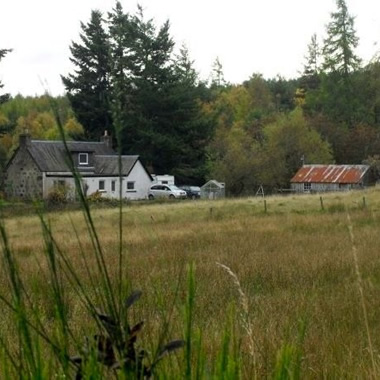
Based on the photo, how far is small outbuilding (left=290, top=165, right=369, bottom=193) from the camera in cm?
5984

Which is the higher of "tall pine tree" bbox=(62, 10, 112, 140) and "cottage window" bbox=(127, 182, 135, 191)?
"tall pine tree" bbox=(62, 10, 112, 140)

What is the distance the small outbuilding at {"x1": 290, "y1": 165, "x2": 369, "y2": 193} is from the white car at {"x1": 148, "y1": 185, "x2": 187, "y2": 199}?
490 inches

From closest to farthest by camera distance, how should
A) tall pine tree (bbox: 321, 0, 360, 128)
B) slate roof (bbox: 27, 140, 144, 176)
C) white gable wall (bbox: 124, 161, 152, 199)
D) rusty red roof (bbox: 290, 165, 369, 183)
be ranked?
slate roof (bbox: 27, 140, 144, 176), white gable wall (bbox: 124, 161, 152, 199), rusty red roof (bbox: 290, 165, 369, 183), tall pine tree (bbox: 321, 0, 360, 128)

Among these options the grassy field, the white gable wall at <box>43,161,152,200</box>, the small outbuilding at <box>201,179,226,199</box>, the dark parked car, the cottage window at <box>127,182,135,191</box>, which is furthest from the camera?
the dark parked car

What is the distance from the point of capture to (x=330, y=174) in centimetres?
6125

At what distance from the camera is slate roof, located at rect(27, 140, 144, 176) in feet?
165

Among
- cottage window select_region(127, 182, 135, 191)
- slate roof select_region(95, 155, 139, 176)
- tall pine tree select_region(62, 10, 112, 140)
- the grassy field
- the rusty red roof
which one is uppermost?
tall pine tree select_region(62, 10, 112, 140)

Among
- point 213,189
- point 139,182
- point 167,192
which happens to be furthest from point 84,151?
point 213,189

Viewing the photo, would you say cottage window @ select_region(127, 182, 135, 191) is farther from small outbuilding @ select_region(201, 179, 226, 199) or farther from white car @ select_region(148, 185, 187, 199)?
small outbuilding @ select_region(201, 179, 226, 199)

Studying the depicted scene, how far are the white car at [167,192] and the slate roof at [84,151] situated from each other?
3063 mm

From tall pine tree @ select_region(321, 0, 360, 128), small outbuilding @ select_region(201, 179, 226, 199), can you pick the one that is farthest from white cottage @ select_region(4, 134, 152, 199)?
tall pine tree @ select_region(321, 0, 360, 128)

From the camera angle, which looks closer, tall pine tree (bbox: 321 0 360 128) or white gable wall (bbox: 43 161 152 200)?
white gable wall (bbox: 43 161 152 200)

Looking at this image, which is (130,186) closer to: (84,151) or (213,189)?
(84,151)

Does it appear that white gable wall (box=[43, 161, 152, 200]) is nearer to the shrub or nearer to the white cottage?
the white cottage
